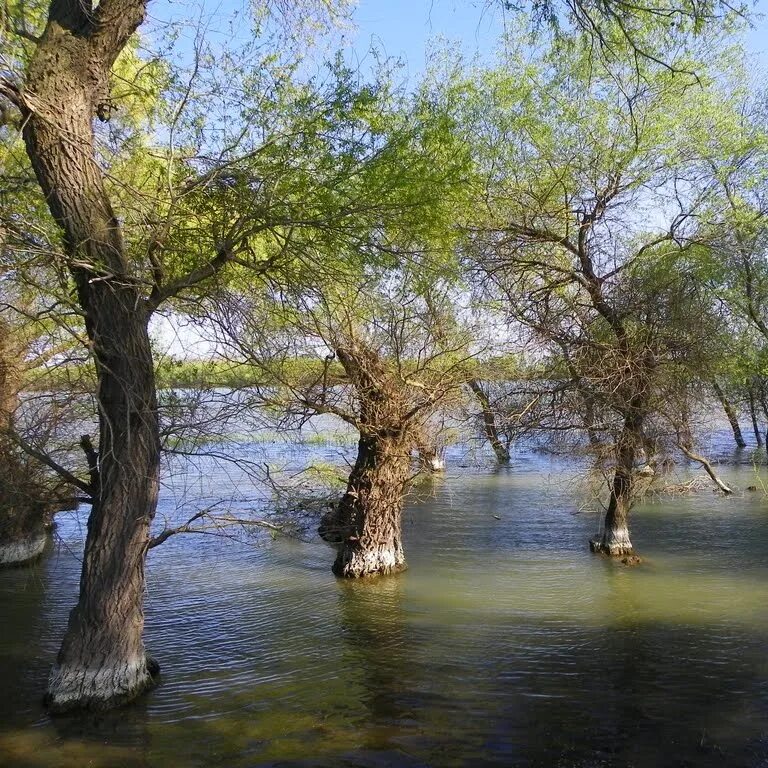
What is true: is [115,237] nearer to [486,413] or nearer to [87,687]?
[87,687]

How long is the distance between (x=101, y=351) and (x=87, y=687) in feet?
11.3

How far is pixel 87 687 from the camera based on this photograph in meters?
7.46

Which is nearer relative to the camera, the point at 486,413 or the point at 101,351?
the point at 101,351

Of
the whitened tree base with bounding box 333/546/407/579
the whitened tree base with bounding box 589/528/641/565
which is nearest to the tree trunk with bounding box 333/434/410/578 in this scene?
the whitened tree base with bounding box 333/546/407/579

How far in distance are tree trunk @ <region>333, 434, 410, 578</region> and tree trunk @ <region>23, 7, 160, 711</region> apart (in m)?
5.83

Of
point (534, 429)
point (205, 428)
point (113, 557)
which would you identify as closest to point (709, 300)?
point (534, 429)

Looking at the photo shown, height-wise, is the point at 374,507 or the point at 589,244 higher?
the point at 589,244

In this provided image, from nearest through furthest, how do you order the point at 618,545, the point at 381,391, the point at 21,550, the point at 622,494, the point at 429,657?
1. the point at 429,657
2. the point at 381,391
3. the point at 21,550
4. the point at 622,494
5. the point at 618,545

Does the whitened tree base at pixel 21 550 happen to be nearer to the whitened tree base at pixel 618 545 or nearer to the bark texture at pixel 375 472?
the bark texture at pixel 375 472

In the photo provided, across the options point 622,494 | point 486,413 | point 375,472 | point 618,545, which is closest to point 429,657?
point 375,472

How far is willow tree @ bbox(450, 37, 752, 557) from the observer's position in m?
14.2

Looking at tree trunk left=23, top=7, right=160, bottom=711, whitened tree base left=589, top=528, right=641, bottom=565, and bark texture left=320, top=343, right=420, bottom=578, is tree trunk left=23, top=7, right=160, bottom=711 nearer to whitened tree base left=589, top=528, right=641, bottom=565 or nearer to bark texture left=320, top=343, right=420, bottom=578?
bark texture left=320, top=343, right=420, bottom=578

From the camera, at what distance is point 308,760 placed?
710 cm

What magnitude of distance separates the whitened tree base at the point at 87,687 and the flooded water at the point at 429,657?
139 mm
